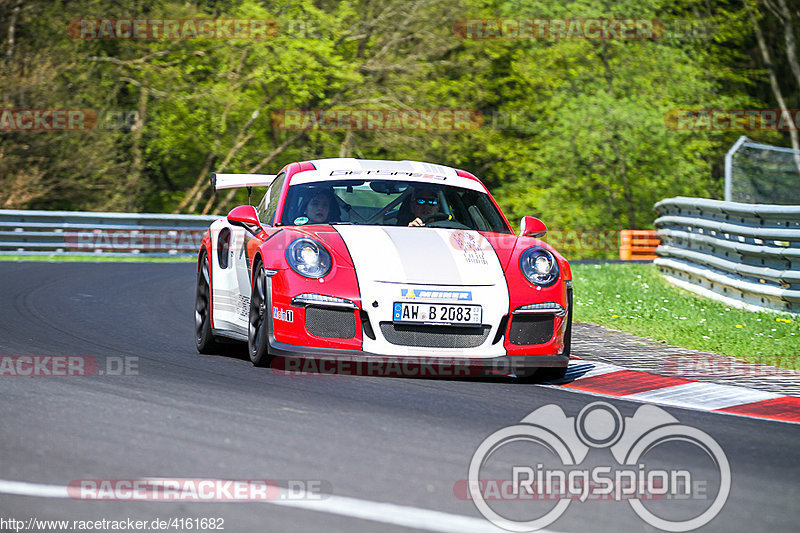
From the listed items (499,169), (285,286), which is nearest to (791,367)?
(285,286)

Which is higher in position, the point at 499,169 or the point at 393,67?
the point at 393,67

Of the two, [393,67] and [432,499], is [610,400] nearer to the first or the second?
[432,499]

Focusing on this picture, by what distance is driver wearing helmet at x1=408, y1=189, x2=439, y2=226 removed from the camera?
8.41m

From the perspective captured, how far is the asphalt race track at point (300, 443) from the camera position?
4.21 metres

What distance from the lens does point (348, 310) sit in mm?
7238

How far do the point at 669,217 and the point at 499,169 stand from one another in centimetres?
2302

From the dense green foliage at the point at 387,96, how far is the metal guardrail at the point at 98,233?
374cm
